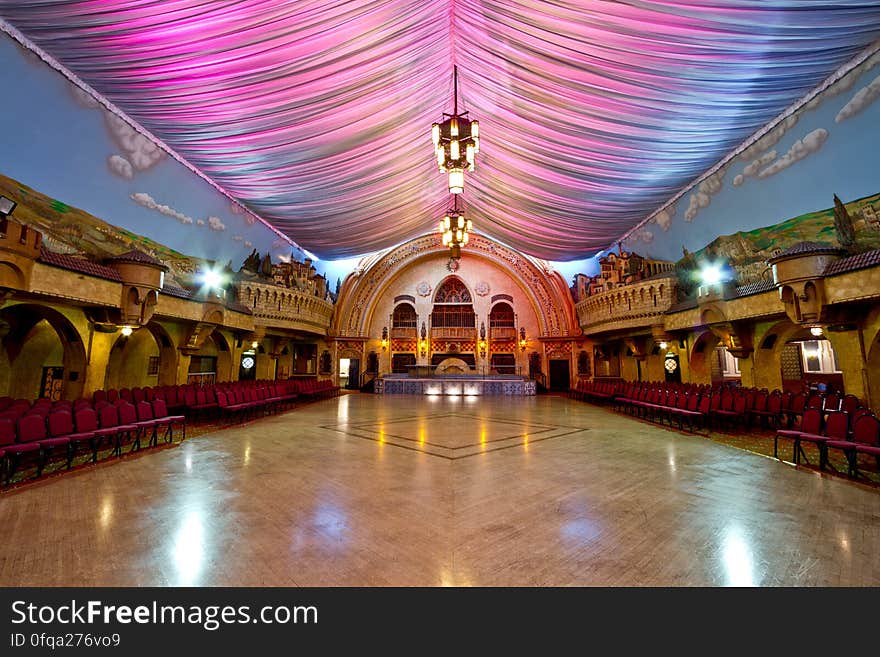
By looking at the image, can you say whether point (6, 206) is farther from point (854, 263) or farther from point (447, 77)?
point (854, 263)

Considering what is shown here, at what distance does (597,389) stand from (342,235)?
12.7 meters

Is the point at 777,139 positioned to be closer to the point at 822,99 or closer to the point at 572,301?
the point at 822,99

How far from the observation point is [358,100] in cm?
775

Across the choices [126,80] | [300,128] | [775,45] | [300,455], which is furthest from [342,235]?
[775,45]

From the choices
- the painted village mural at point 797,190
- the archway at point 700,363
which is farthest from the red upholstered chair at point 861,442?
the archway at point 700,363

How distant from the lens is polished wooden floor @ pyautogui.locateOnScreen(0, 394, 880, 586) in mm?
2266

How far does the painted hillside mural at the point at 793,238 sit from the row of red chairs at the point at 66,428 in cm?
1257

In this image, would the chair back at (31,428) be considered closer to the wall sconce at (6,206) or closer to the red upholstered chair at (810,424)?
the wall sconce at (6,206)

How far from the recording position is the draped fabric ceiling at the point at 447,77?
5316mm

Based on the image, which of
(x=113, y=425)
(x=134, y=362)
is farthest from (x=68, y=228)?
(x=134, y=362)

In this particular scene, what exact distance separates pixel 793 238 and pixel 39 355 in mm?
19568

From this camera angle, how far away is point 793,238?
7.87m

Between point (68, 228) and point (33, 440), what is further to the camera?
point (68, 228)

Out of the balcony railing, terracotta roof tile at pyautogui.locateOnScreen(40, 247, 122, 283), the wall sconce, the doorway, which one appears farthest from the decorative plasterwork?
the wall sconce
